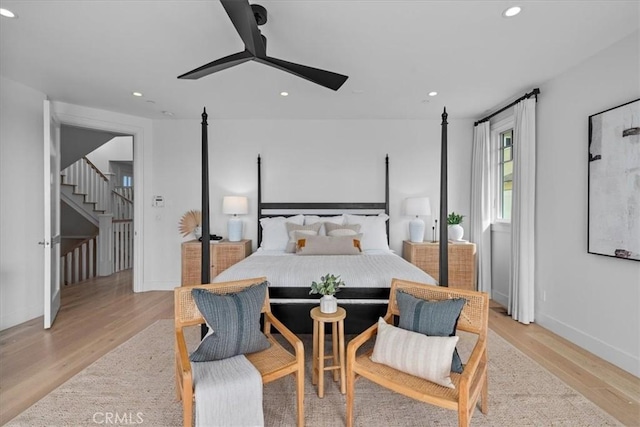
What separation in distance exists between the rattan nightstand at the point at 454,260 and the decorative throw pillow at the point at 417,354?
95.5 inches

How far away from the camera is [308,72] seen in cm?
214

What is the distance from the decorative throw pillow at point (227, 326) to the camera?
177cm

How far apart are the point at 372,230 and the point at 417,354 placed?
2441 millimetres

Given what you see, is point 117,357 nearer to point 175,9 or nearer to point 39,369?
point 39,369

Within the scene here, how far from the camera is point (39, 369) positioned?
2.37 metres

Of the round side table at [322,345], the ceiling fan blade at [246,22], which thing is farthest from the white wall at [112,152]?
the round side table at [322,345]

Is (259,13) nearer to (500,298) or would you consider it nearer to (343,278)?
(343,278)

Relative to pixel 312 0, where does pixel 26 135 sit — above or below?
below

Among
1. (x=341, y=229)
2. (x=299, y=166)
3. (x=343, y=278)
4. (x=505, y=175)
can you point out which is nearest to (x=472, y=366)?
(x=343, y=278)

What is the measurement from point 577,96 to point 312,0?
2620 millimetres

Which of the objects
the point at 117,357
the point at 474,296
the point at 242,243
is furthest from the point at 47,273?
the point at 474,296

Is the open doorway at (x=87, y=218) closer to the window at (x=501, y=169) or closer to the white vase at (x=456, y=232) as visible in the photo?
the white vase at (x=456, y=232)

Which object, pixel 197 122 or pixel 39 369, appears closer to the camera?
pixel 39 369

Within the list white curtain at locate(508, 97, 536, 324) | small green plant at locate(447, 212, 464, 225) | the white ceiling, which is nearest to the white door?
the white ceiling
